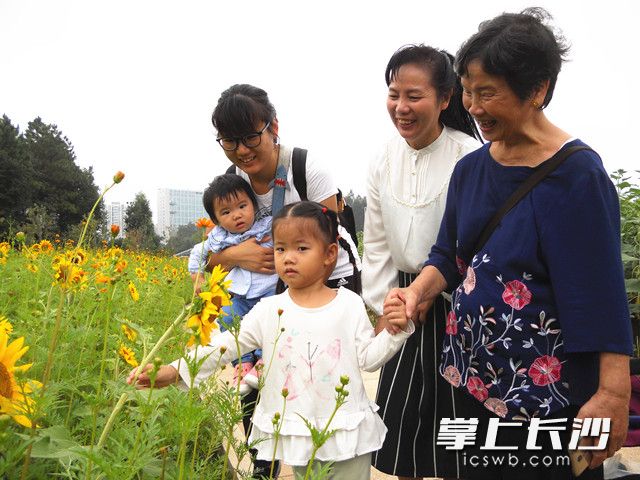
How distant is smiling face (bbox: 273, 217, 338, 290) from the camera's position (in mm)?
1745

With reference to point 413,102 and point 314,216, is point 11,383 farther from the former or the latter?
point 413,102

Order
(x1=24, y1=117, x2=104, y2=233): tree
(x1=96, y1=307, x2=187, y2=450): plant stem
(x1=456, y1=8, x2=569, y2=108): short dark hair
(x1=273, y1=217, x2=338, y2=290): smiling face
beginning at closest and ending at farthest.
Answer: (x1=96, y1=307, x2=187, y2=450): plant stem → (x1=456, y1=8, x2=569, y2=108): short dark hair → (x1=273, y1=217, x2=338, y2=290): smiling face → (x1=24, y1=117, x2=104, y2=233): tree

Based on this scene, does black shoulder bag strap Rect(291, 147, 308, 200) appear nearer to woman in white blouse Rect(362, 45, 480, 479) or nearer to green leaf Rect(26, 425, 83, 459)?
woman in white blouse Rect(362, 45, 480, 479)

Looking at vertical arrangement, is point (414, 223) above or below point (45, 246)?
above

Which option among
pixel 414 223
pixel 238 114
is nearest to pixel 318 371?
pixel 414 223

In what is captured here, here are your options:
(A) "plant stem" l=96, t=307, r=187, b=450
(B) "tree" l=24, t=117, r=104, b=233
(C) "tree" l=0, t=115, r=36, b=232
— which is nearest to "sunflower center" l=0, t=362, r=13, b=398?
(A) "plant stem" l=96, t=307, r=187, b=450

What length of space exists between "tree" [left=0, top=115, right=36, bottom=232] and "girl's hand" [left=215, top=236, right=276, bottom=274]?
2924cm

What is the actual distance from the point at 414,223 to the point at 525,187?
531mm

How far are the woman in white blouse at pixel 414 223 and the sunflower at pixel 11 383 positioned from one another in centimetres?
112

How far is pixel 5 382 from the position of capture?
Result: 104 centimetres

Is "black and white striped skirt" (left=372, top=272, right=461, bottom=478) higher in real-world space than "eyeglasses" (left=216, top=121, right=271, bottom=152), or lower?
lower

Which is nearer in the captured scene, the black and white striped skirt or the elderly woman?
the elderly woman

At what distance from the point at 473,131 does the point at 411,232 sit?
17.6 inches

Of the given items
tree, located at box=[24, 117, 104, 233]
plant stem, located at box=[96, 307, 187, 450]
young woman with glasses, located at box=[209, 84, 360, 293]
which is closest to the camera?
plant stem, located at box=[96, 307, 187, 450]
